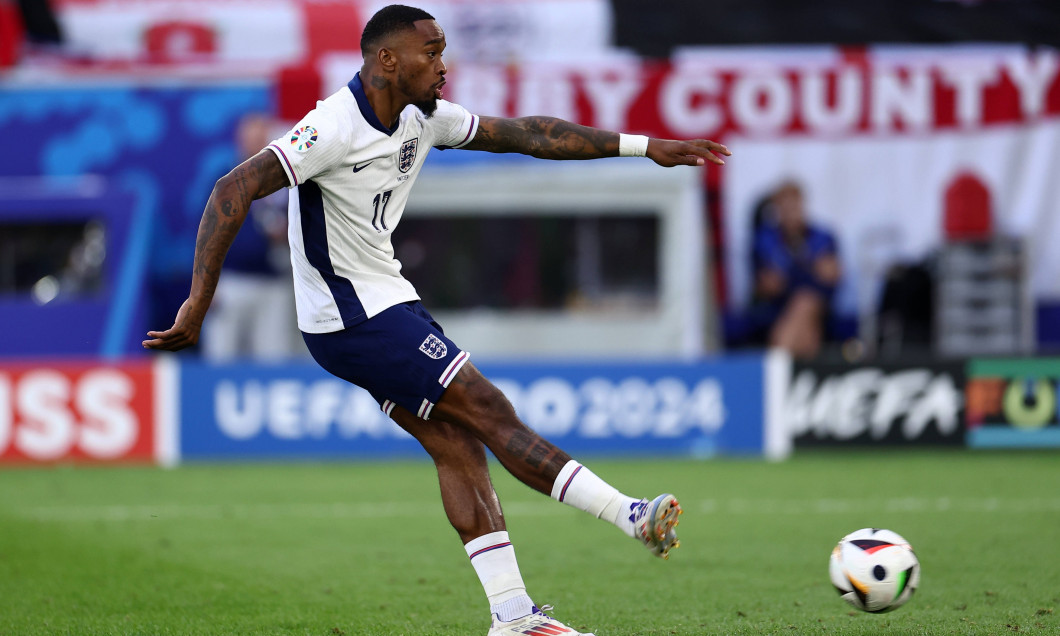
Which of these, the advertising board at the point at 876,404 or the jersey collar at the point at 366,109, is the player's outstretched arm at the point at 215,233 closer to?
the jersey collar at the point at 366,109

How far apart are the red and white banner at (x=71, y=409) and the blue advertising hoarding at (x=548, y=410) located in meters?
0.42

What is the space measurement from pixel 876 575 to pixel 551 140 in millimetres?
1966

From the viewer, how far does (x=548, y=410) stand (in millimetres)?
11211

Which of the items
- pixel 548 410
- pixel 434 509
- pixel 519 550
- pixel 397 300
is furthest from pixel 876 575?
pixel 548 410

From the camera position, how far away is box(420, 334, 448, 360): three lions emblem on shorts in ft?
15.0

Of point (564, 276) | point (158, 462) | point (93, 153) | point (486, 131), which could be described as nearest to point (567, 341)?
point (564, 276)

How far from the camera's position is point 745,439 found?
11219 mm

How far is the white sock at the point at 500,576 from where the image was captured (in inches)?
181

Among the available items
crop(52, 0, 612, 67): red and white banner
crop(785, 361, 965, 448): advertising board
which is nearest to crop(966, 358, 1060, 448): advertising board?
crop(785, 361, 965, 448): advertising board

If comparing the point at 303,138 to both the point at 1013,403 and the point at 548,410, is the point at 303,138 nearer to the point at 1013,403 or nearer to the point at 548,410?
the point at 548,410

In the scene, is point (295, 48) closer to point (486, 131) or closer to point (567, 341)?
point (567, 341)

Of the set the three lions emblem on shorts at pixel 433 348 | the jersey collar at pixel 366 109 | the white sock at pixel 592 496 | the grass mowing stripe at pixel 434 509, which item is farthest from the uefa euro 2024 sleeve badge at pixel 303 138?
the grass mowing stripe at pixel 434 509

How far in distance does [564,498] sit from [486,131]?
55.3 inches

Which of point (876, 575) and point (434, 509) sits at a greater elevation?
point (876, 575)
